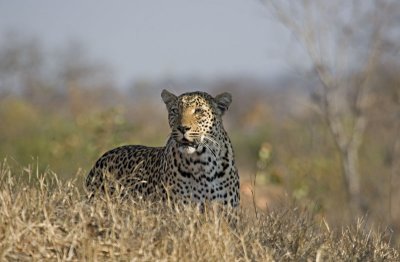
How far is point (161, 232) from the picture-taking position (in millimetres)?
6562

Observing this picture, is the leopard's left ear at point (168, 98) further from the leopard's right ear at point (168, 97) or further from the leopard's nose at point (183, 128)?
the leopard's nose at point (183, 128)

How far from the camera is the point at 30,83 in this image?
166ft

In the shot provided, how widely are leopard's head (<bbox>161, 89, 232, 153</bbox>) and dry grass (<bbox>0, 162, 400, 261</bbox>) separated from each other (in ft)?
4.45

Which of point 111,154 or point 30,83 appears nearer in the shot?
point 111,154

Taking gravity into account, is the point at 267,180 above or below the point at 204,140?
below

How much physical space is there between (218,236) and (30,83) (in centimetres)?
4512

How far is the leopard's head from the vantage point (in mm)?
8594

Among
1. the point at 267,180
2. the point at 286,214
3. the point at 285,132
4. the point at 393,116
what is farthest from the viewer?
the point at 285,132

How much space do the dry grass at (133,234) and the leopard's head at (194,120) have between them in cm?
136

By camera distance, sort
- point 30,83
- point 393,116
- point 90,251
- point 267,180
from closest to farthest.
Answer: point 90,251
point 267,180
point 393,116
point 30,83

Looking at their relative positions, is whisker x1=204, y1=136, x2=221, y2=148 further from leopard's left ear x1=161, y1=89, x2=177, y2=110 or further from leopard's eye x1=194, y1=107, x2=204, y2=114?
leopard's left ear x1=161, y1=89, x2=177, y2=110

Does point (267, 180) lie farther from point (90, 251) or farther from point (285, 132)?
point (90, 251)

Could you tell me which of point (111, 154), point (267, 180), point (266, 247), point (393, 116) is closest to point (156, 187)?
point (111, 154)

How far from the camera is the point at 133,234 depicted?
6.44 m
